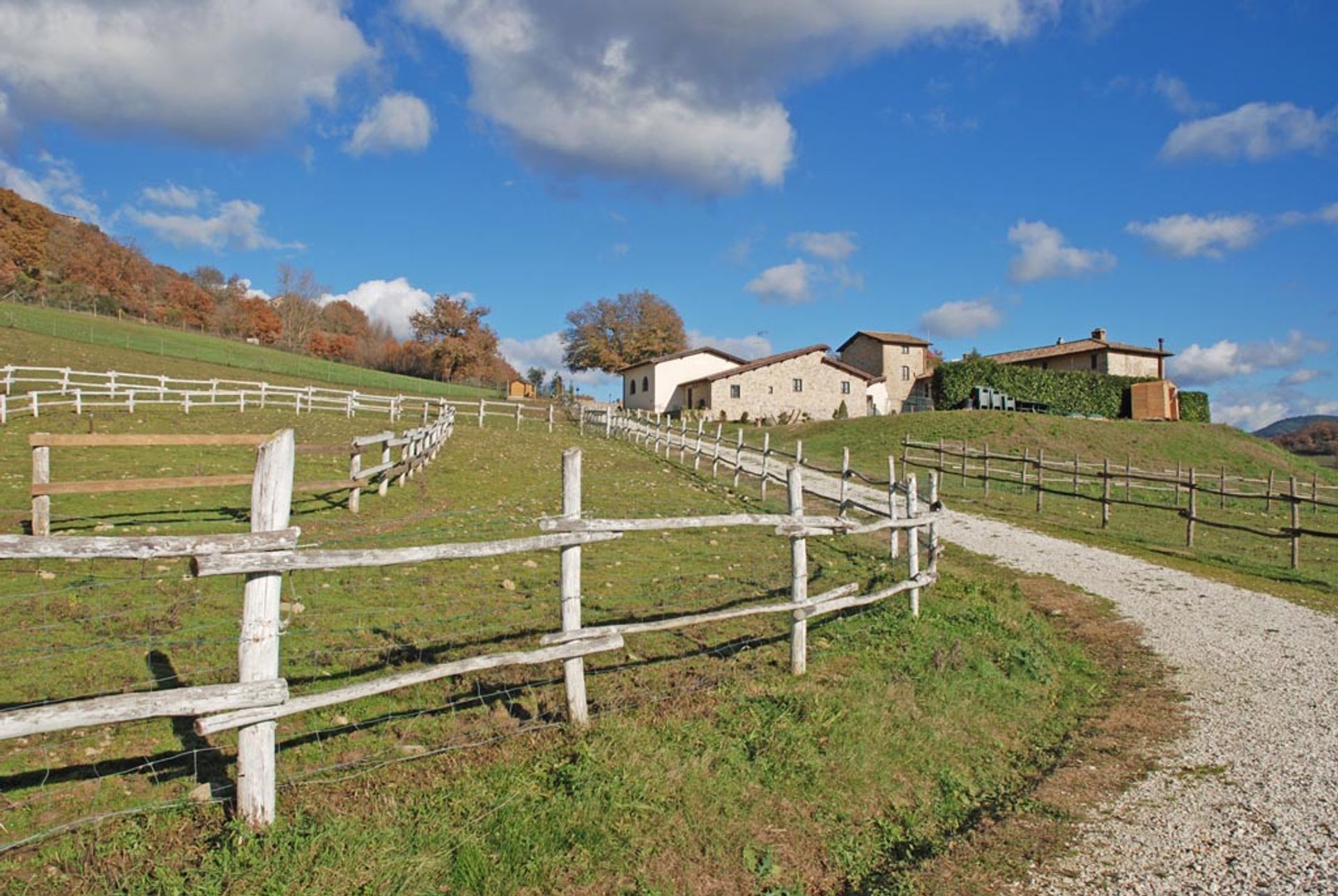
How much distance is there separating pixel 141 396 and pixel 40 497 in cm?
2737

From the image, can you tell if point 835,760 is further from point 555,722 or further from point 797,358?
point 797,358

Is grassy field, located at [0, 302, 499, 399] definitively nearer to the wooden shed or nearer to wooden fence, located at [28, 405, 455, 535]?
wooden fence, located at [28, 405, 455, 535]

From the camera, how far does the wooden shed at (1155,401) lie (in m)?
47.8

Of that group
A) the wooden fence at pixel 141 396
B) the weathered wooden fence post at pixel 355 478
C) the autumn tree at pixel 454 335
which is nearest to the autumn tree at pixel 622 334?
the autumn tree at pixel 454 335

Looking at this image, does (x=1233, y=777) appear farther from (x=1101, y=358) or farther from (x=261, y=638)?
(x=1101, y=358)

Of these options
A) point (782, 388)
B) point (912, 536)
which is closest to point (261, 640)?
point (912, 536)

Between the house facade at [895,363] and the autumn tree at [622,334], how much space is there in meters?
22.2

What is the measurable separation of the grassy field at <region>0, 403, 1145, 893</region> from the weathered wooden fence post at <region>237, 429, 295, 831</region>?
18 cm

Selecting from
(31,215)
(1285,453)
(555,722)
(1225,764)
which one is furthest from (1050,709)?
(31,215)

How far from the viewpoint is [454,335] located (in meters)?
77.4

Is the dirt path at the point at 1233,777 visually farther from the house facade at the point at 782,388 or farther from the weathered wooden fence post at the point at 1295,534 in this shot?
the house facade at the point at 782,388

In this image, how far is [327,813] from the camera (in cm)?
407

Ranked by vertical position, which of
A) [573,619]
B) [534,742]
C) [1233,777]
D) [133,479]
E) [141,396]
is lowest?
[1233,777]

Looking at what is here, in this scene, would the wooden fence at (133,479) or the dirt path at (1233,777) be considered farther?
the wooden fence at (133,479)
